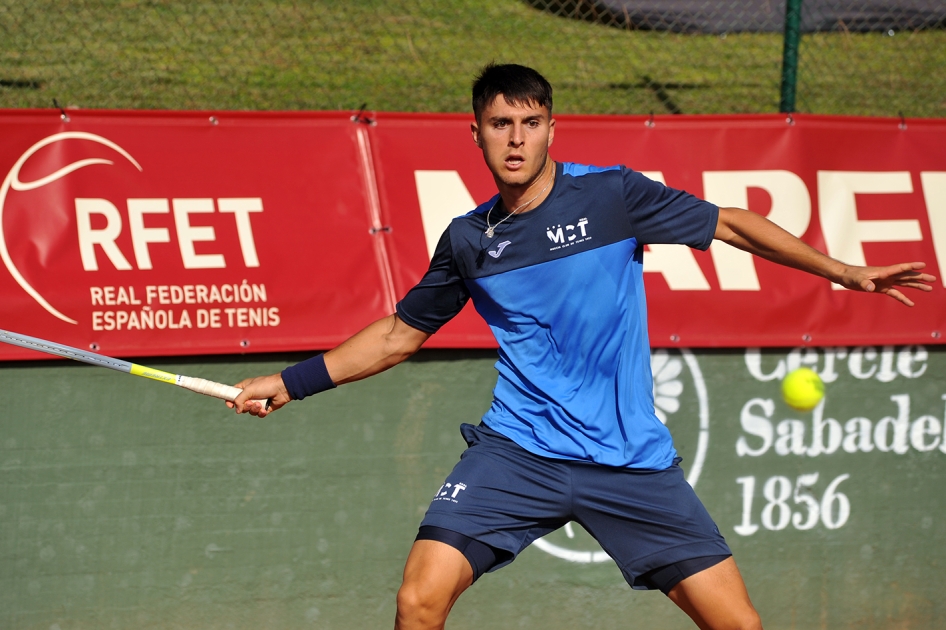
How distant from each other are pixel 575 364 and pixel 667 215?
1.86 feet

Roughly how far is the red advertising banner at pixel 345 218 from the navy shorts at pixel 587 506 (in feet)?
4.98

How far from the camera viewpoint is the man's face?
132 inches

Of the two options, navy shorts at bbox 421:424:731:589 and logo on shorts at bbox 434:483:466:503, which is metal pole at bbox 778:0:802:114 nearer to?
A: navy shorts at bbox 421:424:731:589

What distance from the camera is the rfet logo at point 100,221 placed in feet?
14.7

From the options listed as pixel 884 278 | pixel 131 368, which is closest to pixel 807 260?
pixel 884 278

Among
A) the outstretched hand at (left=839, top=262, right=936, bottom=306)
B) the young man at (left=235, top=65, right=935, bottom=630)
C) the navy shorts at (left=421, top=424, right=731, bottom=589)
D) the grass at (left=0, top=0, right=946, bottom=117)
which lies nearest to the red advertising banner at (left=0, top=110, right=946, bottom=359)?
the grass at (left=0, top=0, right=946, bottom=117)

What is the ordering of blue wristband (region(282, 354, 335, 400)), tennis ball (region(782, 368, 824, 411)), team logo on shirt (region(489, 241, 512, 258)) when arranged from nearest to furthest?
1. team logo on shirt (region(489, 241, 512, 258))
2. blue wristband (region(282, 354, 335, 400))
3. tennis ball (region(782, 368, 824, 411))

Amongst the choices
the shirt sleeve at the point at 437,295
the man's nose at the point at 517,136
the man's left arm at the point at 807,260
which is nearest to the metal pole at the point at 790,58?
the man's left arm at the point at 807,260

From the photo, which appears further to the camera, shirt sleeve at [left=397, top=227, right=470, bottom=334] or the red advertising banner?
the red advertising banner

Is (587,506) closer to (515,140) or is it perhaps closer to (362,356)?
(362,356)

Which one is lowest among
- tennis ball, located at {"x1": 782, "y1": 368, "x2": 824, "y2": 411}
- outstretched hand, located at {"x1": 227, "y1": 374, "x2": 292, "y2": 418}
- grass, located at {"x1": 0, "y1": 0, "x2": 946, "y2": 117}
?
tennis ball, located at {"x1": 782, "y1": 368, "x2": 824, "y2": 411}

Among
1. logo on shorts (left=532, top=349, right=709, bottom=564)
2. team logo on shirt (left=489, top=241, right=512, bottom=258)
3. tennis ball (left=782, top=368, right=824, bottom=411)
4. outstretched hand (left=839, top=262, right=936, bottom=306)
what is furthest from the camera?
logo on shorts (left=532, top=349, right=709, bottom=564)

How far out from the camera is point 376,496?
16.2 feet

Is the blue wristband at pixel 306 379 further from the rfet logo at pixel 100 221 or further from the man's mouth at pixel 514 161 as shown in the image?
the rfet logo at pixel 100 221
